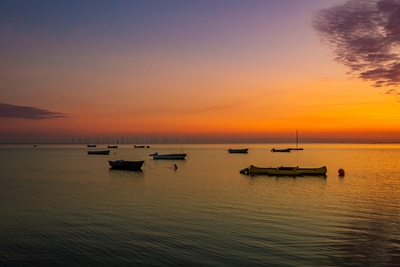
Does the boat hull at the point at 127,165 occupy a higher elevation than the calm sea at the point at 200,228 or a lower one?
higher

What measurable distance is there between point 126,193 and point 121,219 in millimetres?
12722

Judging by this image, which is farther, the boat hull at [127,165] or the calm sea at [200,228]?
the boat hull at [127,165]

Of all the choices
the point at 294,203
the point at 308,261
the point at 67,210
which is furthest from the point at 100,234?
the point at 294,203

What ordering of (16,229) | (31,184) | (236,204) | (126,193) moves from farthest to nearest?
(31,184)
(126,193)
(236,204)
(16,229)

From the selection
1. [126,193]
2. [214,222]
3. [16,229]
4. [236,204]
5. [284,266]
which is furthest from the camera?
[126,193]

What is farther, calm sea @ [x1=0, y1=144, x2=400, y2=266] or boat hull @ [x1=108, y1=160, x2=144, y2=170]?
boat hull @ [x1=108, y1=160, x2=144, y2=170]

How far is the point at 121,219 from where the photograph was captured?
2191 cm

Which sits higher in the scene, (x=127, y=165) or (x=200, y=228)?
(x=127, y=165)

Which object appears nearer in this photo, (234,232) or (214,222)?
(234,232)

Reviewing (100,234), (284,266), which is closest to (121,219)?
(100,234)

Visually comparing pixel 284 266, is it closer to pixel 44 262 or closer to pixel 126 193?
pixel 44 262

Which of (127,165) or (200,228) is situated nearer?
(200,228)

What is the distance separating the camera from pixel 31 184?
42.0m

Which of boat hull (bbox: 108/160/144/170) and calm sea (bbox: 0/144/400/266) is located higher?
boat hull (bbox: 108/160/144/170)
